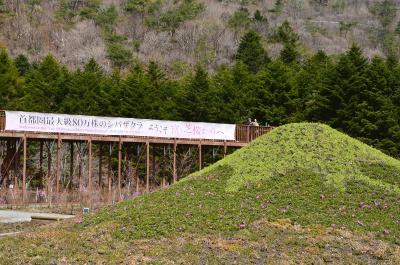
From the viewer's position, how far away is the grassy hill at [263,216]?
14.5 metres

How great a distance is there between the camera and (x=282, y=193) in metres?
18.2

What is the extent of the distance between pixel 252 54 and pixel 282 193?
55.1 meters

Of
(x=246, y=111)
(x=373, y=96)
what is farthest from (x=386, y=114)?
(x=246, y=111)

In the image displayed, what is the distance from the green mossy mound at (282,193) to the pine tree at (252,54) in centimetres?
4964

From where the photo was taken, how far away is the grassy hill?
47.5 feet

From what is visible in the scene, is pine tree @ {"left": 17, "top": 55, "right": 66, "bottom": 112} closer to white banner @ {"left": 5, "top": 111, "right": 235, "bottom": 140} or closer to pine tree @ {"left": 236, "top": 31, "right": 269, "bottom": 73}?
white banner @ {"left": 5, "top": 111, "right": 235, "bottom": 140}

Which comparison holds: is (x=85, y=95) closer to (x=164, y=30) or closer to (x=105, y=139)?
(x=105, y=139)

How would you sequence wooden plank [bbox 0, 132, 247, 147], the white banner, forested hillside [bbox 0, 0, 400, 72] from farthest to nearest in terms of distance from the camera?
forested hillside [bbox 0, 0, 400, 72], wooden plank [bbox 0, 132, 247, 147], the white banner

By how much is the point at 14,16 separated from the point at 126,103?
5263cm

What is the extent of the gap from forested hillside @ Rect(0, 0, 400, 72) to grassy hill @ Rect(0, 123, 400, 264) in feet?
212

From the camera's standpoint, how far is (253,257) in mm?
14141

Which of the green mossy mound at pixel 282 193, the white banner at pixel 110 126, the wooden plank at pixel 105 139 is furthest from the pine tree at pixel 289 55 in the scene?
the green mossy mound at pixel 282 193

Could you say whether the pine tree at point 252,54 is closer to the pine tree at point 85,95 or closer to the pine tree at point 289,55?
the pine tree at point 289,55

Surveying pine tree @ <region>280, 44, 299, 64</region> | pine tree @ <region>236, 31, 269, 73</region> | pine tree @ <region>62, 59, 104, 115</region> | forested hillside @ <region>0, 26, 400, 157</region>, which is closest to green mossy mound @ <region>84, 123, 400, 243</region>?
forested hillside @ <region>0, 26, 400, 157</region>
